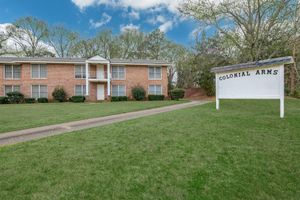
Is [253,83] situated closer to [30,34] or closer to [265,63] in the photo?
[265,63]

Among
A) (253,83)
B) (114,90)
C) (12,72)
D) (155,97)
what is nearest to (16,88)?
(12,72)

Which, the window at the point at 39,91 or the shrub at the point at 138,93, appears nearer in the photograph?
the window at the point at 39,91

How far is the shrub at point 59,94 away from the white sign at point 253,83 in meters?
19.5

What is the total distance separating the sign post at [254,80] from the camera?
8.18m

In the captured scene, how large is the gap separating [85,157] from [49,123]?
15.7 feet

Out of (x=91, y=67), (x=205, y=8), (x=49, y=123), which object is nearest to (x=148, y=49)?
(x=91, y=67)

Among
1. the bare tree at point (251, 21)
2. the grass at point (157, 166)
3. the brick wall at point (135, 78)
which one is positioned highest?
the bare tree at point (251, 21)

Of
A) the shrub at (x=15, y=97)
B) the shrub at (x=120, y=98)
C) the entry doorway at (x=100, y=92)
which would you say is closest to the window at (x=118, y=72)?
the entry doorway at (x=100, y=92)

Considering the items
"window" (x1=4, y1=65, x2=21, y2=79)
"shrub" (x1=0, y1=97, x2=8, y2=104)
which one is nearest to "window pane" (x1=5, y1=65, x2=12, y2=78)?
"window" (x1=4, y1=65, x2=21, y2=79)

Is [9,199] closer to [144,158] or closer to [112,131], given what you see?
[144,158]

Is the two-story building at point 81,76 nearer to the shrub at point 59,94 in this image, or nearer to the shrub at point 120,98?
the shrub at point 59,94

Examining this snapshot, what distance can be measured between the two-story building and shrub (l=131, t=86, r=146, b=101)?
1.18m

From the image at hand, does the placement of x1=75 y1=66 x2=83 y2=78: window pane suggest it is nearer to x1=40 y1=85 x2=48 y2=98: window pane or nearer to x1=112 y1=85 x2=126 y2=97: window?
x1=40 y1=85 x2=48 y2=98: window pane

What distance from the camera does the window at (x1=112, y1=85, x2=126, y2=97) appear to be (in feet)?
86.7
